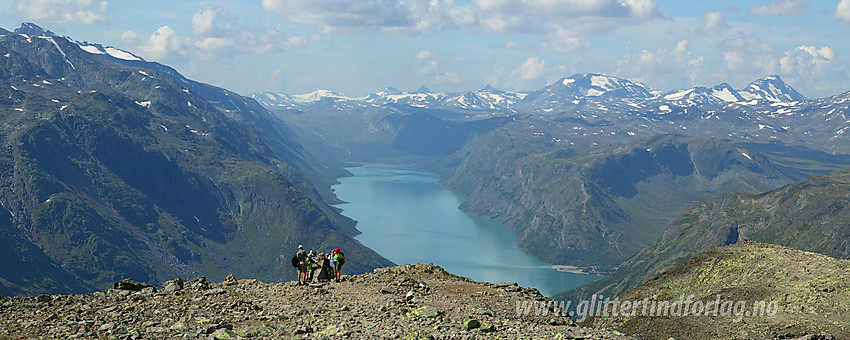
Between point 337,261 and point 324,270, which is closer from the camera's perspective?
point 337,261

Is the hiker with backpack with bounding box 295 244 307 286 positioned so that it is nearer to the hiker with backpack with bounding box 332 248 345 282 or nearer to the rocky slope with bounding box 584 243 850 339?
the hiker with backpack with bounding box 332 248 345 282

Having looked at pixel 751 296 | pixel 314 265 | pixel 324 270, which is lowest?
pixel 751 296

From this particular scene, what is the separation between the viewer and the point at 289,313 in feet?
121

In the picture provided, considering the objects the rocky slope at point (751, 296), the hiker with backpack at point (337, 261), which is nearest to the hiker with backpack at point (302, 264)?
the hiker with backpack at point (337, 261)

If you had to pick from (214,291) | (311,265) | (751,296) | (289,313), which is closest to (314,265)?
(311,265)

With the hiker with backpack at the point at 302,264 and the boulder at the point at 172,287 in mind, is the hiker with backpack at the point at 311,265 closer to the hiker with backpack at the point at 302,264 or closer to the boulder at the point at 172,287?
the hiker with backpack at the point at 302,264

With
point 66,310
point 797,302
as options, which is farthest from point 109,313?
point 797,302

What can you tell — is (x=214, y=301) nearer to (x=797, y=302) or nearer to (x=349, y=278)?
(x=349, y=278)

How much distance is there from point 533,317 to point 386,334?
12640 millimetres

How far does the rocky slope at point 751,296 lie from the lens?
1882 inches

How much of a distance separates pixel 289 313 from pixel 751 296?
1717 inches

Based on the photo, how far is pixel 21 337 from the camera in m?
31.3

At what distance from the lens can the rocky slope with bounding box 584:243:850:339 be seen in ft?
157

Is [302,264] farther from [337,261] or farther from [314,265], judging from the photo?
[337,261]
